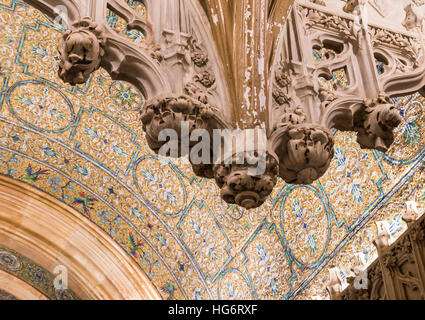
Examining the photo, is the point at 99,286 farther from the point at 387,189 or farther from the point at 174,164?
the point at 387,189

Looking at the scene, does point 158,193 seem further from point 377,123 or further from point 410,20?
point 377,123

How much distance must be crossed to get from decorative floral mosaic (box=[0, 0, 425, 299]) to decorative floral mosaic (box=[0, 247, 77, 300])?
1.17 metres

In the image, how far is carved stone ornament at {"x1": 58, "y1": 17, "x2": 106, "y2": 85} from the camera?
2734 millimetres

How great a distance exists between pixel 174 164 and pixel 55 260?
228cm

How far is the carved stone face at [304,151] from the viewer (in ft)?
9.36

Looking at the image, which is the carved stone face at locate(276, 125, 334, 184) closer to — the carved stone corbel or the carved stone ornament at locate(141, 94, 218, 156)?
the carved stone corbel

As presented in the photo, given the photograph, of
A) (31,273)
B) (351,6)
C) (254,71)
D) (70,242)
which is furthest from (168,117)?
(31,273)

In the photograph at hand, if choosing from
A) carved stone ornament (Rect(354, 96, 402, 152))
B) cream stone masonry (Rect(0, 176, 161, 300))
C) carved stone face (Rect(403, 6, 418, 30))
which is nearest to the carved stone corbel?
carved stone ornament (Rect(354, 96, 402, 152))

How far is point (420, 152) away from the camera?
5648 millimetres

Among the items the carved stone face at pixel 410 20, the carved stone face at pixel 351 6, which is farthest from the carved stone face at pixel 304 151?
the carved stone face at pixel 410 20

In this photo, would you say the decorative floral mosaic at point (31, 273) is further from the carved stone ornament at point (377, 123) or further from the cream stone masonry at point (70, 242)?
the carved stone ornament at point (377, 123)

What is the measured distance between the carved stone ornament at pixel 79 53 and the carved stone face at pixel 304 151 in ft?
2.92

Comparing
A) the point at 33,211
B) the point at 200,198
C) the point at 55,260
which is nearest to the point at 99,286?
the point at 55,260
